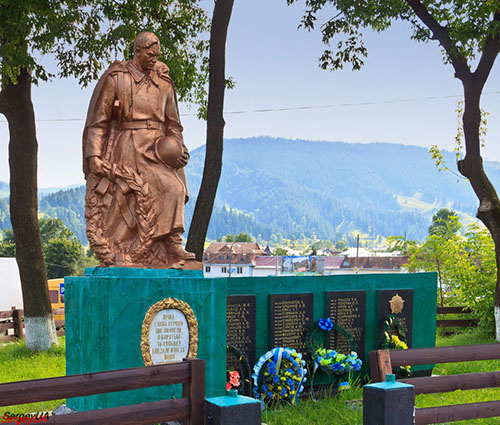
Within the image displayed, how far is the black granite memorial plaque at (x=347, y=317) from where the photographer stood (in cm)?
→ 1052

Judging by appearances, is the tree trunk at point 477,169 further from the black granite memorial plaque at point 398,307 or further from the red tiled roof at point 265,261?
the red tiled roof at point 265,261

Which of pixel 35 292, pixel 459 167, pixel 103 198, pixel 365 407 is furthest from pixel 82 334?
pixel 459 167

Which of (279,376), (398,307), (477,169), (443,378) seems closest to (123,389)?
(443,378)

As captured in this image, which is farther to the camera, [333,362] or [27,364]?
[27,364]

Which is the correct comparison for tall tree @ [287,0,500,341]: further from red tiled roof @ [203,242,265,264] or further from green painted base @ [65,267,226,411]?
red tiled roof @ [203,242,265,264]

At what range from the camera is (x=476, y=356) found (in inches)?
291

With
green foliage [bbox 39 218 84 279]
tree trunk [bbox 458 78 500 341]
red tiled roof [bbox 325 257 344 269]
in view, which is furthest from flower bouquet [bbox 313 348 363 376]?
red tiled roof [bbox 325 257 344 269]

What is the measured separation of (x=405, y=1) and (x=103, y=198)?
10.8 metres

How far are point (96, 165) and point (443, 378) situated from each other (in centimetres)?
441

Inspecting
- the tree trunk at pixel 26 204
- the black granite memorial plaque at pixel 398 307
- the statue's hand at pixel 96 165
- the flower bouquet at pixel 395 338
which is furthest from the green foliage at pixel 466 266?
the statue's hand at pixel 96 165

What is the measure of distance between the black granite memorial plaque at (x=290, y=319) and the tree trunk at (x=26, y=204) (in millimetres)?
6852

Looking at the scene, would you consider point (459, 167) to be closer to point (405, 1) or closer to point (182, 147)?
point (405, 1)

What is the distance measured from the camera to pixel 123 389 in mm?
5770

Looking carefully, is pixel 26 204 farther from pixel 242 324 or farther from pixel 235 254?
pixel 235 254
